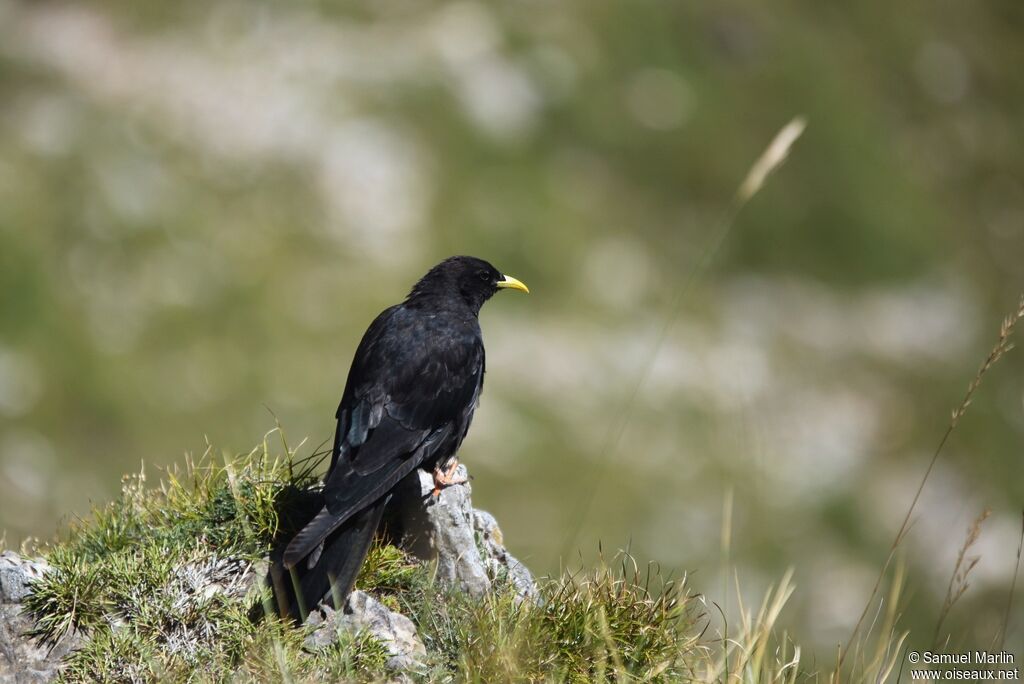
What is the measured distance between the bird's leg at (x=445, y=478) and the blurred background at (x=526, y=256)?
139 feet

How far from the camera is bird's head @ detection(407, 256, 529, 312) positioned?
9.10 metres

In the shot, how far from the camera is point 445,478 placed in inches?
292

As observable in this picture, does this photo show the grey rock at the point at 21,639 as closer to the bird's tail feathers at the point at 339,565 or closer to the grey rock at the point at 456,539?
the bird's tail feathers at the point at 339,565

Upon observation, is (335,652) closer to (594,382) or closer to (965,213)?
(594,382)

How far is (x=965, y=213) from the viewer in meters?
88.2

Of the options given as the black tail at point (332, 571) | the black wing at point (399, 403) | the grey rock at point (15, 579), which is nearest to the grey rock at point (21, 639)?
the grey rock at point (15, 579)

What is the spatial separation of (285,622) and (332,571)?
0.53 m

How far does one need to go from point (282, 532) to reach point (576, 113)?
236 feet

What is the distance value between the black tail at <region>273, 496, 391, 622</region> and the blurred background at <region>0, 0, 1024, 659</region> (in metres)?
43.4

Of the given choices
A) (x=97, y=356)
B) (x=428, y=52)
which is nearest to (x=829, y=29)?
(x=428, y=52)

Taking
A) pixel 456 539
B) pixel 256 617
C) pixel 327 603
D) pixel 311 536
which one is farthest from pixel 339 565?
pixel 456 539

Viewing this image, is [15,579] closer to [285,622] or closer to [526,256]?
[285,622]

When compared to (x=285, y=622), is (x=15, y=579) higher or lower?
higher

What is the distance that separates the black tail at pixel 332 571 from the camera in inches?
232
